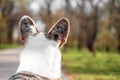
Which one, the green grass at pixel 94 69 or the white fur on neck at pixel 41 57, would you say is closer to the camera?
the white fur on neck at pixel 41 57

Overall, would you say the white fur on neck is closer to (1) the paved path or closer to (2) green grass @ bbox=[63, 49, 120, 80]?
(1) the paved path

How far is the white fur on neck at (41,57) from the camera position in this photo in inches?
134

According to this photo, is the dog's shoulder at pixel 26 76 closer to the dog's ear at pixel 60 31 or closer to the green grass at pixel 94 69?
the dog's ear at pixel 60 31

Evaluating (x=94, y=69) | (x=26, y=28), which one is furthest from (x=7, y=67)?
(x=26, y=28)

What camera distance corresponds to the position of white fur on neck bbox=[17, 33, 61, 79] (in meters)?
3.39

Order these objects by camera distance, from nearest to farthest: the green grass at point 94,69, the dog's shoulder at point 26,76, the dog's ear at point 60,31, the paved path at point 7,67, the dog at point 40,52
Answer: the dog's shoulder at point 26,76, the dog at point 40,52, the dog's ear at point 60,31, the paved path at point 7,67, the green grass at point 94,69

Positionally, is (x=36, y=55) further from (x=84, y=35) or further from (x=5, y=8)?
(x=84, y=35)

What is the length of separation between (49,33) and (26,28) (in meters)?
0.18

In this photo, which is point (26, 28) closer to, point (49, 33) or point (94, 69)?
point (49, 33)

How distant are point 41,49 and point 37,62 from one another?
104mm

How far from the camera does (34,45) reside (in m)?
3.48

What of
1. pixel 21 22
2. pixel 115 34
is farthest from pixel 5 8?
pixel 21 22

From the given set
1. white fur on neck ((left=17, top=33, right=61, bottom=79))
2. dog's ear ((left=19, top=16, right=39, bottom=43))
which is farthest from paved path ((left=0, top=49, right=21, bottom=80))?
white fur on neck ((left=17, top=33, right=61, bottom=79))

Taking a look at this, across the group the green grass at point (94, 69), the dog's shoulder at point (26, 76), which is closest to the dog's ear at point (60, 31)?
the dog's shoulder at point (26, 76)
